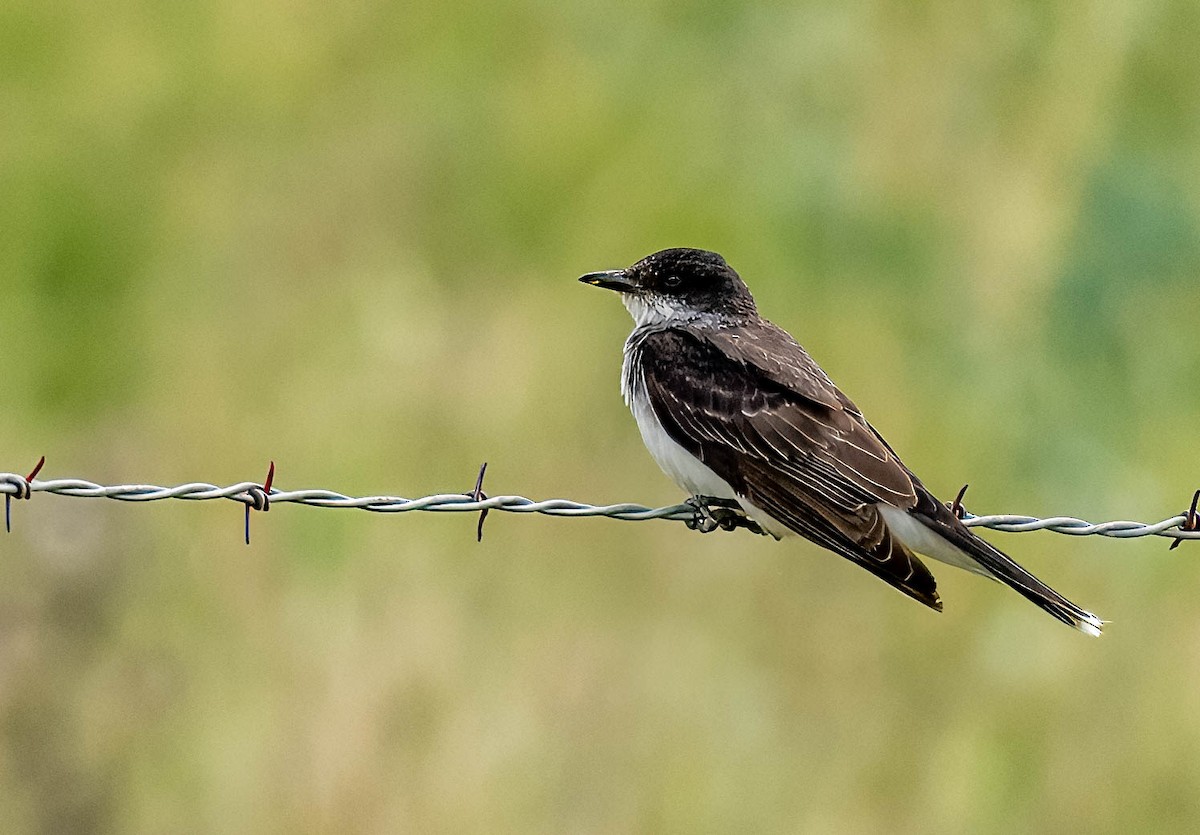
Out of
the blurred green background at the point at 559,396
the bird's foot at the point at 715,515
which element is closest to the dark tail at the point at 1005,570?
the bird's foot at the point at 715,515

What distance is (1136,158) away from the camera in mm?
9109

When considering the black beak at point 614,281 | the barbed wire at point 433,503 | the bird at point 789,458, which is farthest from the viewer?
the black beak at point 614,281

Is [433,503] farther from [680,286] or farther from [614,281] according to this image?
[680,286]

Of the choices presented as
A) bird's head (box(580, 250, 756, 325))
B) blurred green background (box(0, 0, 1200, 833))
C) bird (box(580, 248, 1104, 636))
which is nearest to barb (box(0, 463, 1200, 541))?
bird (box(580, 248, 1104, 636))

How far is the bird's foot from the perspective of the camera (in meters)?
6.01

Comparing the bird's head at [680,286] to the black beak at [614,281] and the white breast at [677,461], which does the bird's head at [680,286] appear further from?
the white breast at [677,461]

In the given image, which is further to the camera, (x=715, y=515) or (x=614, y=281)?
(x=614, y=281)

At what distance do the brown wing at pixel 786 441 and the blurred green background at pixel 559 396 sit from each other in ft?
4.04

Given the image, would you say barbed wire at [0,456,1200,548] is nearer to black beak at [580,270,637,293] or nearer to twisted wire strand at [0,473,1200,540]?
twisted wire strand at [0,473,1200,540]

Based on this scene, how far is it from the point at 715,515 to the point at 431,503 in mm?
1479

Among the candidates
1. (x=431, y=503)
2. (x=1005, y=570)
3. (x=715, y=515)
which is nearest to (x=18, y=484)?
(x=431, y=503)

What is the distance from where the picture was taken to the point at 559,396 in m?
8.21

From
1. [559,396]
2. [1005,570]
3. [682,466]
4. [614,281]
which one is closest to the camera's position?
[1005,570]

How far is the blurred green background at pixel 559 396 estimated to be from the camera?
6.36 m
